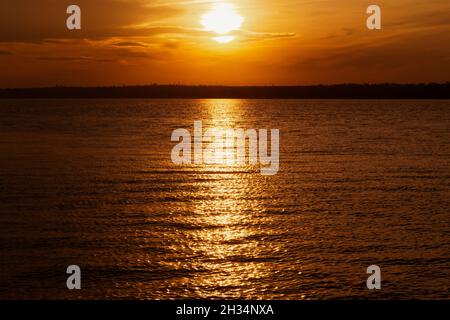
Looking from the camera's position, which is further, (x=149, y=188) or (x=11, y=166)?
(x=11, y=166)

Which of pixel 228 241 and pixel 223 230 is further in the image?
pixel 223 230

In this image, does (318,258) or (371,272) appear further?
(318,258)

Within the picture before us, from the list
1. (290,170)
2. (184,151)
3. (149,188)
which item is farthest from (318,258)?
(184,151)

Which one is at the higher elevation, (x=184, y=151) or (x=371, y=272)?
(x=184, y=151)

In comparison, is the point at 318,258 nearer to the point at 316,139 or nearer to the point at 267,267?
the point at 267,267

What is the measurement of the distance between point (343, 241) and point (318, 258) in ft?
8.94

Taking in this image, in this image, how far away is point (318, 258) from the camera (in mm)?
20516

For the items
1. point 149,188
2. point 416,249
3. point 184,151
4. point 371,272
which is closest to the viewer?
point 371,272

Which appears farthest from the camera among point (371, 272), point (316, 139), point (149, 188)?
point (316, 139)

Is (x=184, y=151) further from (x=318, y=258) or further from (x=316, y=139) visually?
(x=318, y=258)

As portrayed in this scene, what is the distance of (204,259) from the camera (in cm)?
2023
